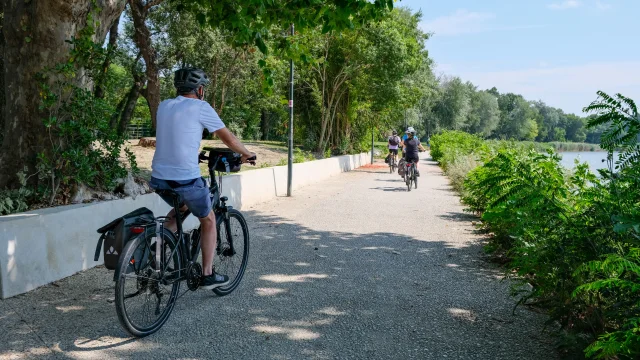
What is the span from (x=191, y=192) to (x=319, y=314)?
1501 mm

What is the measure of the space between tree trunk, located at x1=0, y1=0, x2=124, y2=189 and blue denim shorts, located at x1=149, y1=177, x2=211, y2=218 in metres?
3.55

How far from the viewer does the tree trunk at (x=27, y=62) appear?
23.6 feet

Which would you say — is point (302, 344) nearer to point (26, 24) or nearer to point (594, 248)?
point (594, 248)

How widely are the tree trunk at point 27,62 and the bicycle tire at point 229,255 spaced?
3161 millimetres

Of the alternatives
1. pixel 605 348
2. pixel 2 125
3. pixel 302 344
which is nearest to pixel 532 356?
pixel 605 348

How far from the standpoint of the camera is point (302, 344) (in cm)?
418

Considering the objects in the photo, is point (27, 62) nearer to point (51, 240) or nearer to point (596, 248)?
point (51, 240)

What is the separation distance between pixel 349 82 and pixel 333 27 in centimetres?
2267

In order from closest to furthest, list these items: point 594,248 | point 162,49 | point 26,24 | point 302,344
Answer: point 594,248
point 302,344
point 26,24
point 162,49

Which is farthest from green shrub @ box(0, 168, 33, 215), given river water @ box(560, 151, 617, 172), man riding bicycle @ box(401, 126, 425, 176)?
man riding bicycle @ box(401, 126, 425, 176)

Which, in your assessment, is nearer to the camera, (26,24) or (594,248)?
(594,248)

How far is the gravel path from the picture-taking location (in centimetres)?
407

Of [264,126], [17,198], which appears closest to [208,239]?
[17,198]

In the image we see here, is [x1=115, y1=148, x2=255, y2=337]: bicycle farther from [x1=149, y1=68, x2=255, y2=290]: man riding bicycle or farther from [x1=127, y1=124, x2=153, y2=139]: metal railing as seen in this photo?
[x1=127, y1=124, x2=153, y2=139]: metal railing
